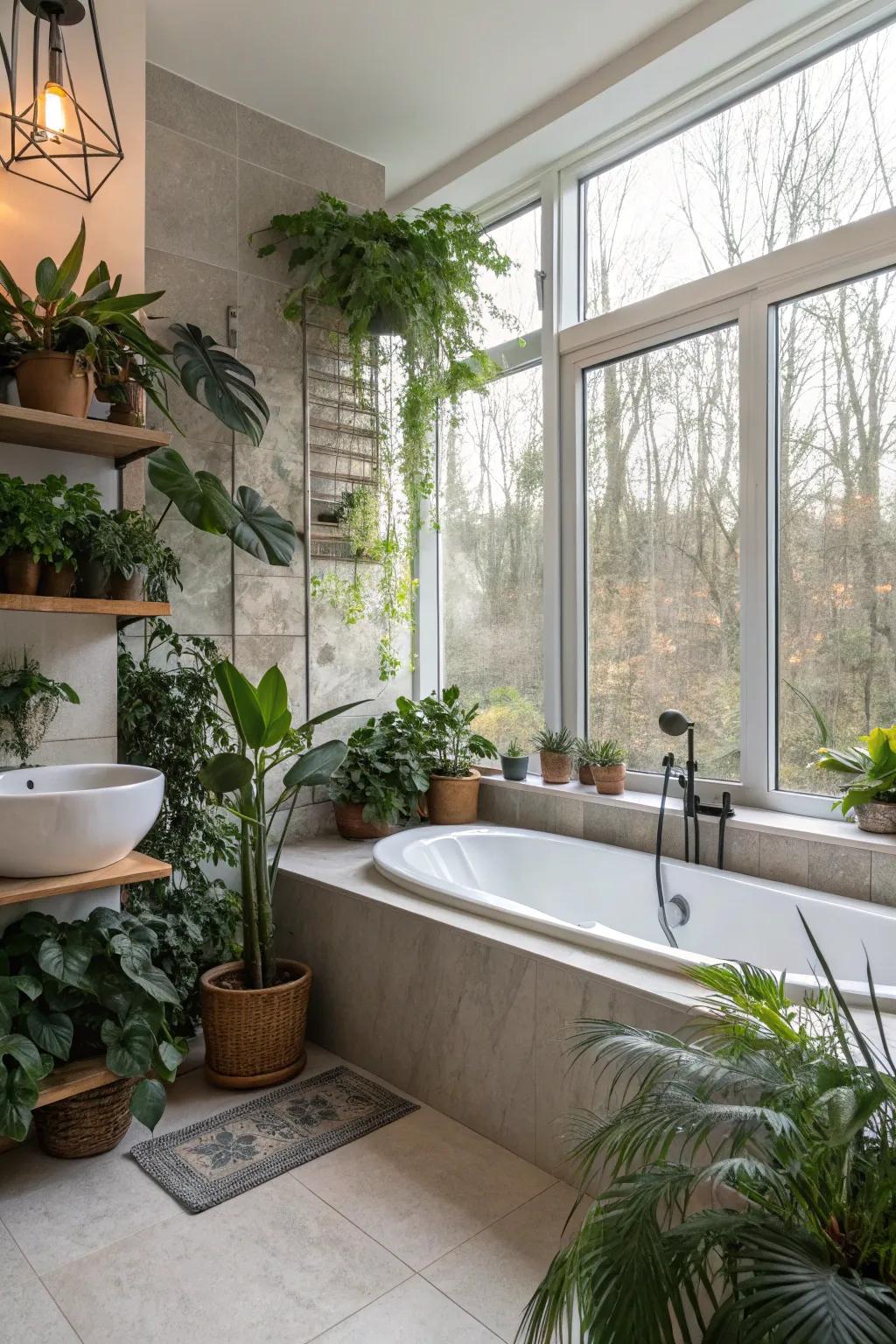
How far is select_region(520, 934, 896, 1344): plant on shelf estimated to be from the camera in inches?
38.5

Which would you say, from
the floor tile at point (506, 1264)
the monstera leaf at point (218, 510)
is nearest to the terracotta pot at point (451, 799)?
the monstera leaf at point (218, 510)

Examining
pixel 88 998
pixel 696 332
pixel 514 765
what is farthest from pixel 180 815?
pixel 696 332

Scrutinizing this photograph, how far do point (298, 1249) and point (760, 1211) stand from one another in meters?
1.14

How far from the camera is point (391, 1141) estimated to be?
2262mm

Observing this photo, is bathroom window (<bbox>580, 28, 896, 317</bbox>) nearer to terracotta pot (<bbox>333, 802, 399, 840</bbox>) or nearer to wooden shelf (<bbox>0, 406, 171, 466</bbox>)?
wooden shelf (<bbox>0, 406, 171, 466</bbox>)

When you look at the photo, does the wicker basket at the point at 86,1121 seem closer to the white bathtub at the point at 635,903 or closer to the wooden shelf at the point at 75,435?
the white bathtub at the point at 635,903

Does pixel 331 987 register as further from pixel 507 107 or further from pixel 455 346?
pixel 507 107

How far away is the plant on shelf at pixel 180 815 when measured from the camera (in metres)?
2.55

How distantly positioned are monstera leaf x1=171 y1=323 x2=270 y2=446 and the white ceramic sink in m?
1.26

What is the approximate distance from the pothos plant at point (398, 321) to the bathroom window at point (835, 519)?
122 centimetres

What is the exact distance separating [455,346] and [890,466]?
168 cm

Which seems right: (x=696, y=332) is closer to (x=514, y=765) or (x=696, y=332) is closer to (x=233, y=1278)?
(x=514, y=765)

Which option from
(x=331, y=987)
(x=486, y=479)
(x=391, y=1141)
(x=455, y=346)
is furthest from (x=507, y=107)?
(x=391, y=1141)

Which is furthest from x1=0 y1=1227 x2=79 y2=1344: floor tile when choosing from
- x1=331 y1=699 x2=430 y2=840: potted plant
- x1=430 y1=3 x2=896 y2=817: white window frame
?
x1=430 y1=3 x2=896 y2=817: white window frame
